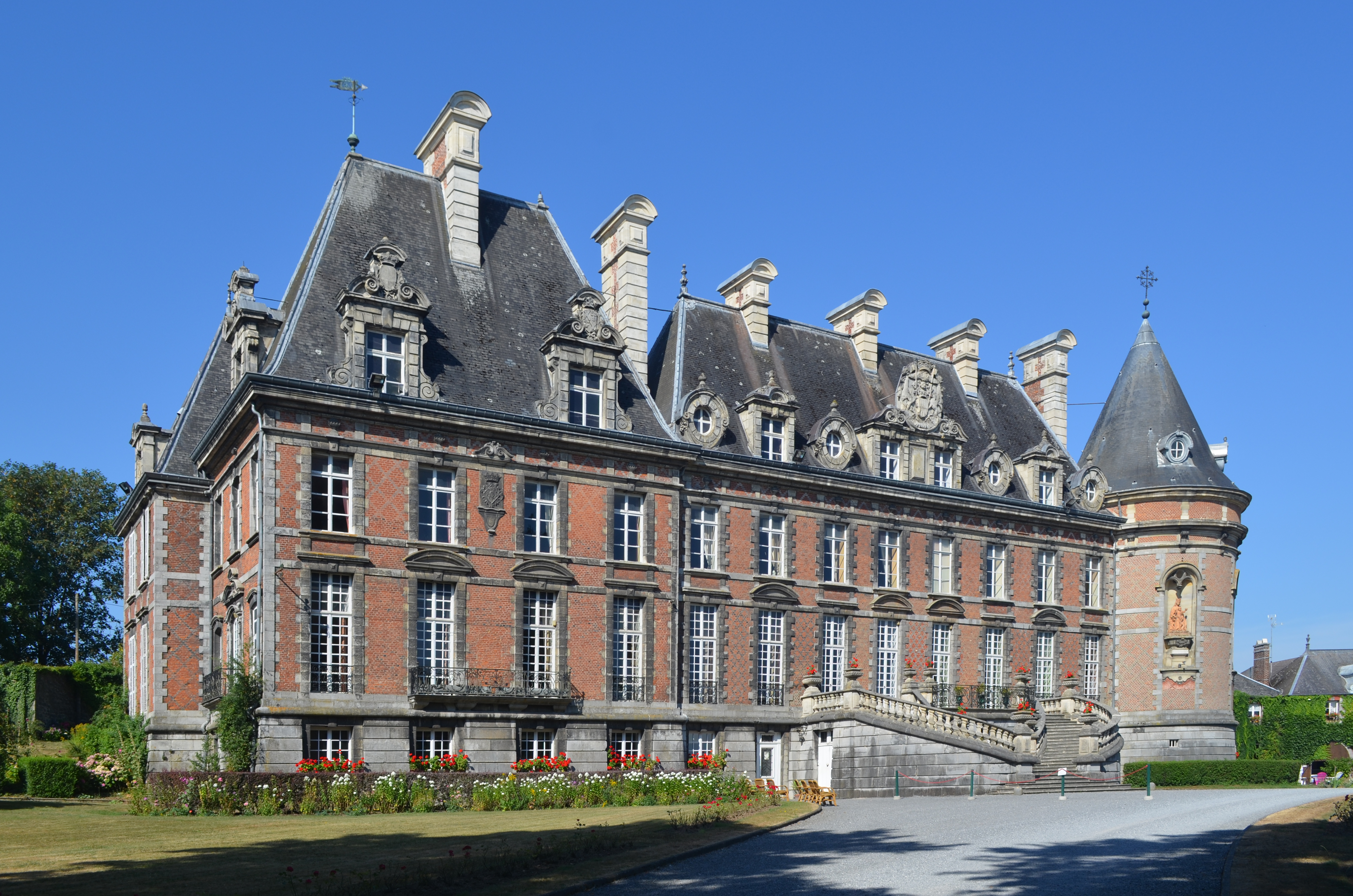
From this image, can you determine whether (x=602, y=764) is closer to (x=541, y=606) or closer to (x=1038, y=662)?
(x=541, y=606)

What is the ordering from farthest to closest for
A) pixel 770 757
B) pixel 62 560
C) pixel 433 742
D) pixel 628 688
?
pixel 62 560 → pixel 770 757 → pixel 628 688 → pixel 433 742

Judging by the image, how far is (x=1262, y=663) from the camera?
239 ft

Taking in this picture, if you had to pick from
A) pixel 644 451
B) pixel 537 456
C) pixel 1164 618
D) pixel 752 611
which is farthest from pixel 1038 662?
pixel 537 456

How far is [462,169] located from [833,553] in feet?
50.0

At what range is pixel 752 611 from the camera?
35.3m

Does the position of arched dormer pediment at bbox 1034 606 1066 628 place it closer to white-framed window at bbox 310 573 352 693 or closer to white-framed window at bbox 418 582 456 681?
white-framed window at bbox 418 582 456 681

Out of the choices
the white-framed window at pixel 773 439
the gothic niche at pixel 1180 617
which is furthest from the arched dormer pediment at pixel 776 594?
the gothic niche at pixel 1180 617

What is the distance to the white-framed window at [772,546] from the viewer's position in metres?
36.1

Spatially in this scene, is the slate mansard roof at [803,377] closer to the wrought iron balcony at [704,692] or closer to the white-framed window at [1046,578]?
the white-framed window at [1046,578]

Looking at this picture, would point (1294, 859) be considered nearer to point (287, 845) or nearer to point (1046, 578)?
point (287, 845)

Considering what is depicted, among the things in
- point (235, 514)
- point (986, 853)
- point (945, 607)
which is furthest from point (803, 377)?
point (986, 853)

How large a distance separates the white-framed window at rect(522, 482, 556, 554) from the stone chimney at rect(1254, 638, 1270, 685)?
180ft

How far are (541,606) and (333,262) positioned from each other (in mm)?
9835

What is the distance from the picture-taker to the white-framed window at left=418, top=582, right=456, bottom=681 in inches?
1147
